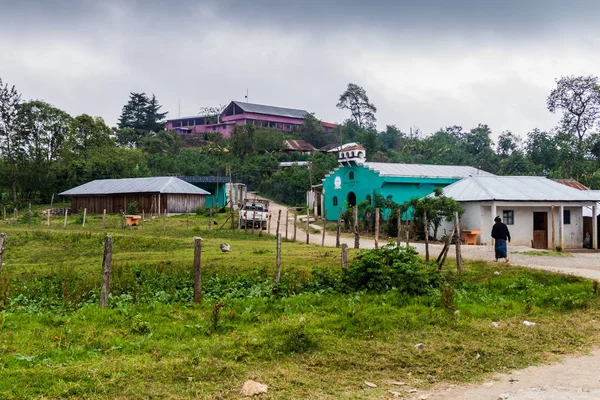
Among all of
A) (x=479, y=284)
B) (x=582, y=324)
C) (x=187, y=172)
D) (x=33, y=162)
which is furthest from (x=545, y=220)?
(x=33, y=162)

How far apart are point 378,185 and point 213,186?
21.6 meters

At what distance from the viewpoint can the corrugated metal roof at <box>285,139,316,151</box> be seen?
6755cm

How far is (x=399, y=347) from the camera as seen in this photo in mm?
8648

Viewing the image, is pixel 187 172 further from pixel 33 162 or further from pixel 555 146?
pixel 555 146

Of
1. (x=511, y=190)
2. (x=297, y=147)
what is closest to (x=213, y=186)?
(x=297, y=147)

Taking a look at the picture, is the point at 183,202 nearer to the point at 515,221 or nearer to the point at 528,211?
the point at 515,221

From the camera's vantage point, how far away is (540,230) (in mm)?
29875

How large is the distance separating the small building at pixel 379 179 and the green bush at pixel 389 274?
2378cm

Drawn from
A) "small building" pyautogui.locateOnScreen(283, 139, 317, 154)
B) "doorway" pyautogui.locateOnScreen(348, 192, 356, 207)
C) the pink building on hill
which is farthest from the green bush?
the pink building on hill

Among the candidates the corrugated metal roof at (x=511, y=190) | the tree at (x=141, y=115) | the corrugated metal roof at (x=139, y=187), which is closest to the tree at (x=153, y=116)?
the tree at (x=141, y=115)

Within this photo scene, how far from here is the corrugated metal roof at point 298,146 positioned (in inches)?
2659

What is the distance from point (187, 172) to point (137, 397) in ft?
181

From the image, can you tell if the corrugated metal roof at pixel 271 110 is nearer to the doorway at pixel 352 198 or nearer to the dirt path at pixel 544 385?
the doorway at pixel 352 198

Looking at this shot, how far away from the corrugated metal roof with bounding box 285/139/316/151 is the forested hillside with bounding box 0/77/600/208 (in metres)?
1.16
